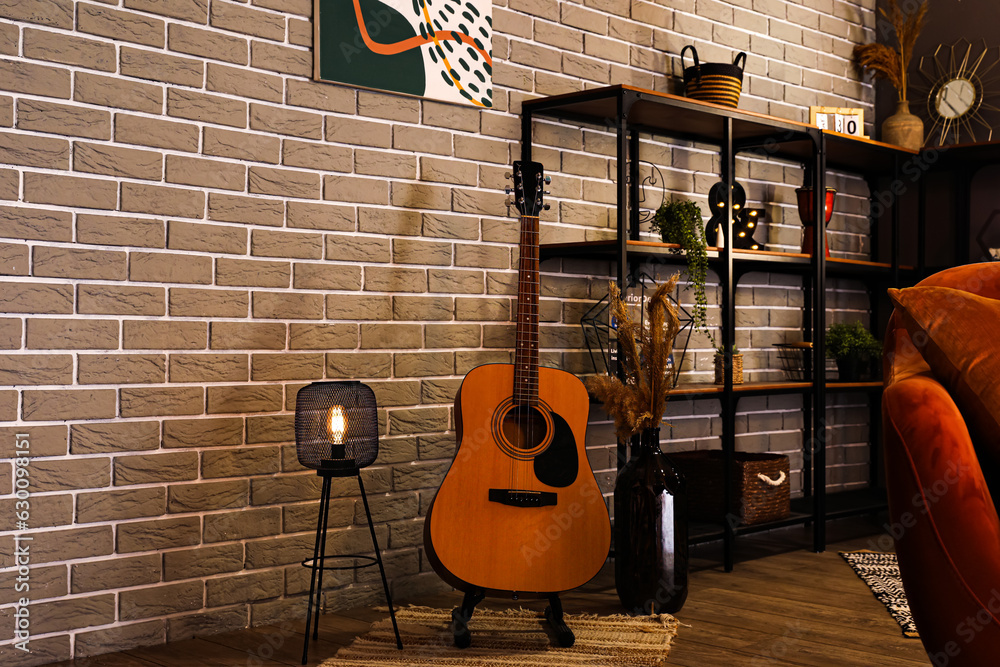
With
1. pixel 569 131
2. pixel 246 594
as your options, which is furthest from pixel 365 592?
pixel 569 131

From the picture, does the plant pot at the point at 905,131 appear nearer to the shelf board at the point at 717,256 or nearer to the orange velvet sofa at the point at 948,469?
the shelf board at the point at 717,256

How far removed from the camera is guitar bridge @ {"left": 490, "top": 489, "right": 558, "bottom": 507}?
2.43 m

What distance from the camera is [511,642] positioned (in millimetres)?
2393

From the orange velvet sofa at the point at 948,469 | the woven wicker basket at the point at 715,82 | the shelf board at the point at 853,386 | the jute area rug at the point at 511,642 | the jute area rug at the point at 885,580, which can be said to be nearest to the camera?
the orange velvet sofa at the point at 948,469

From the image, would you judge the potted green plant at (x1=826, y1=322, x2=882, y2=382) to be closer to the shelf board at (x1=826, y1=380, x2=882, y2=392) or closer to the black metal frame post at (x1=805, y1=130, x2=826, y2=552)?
the shelf board at (x1=826, y1=380, x2=882, y2=392)

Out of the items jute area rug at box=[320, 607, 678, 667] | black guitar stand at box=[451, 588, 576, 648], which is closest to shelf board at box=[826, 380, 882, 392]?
jute area rug at box=[320, 607, 678, 667]

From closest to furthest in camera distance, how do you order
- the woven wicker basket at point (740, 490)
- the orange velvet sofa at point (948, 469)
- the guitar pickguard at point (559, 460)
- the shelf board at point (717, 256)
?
the orange velvet sofa at point (948, 469) → the guitar pickguard at point (559, 460) → the shelf board at point (717, 256) → the woven wicker basket at point (740, 490)

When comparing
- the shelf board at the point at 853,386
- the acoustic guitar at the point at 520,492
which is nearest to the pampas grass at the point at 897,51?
the shelf board at the point at 853,386

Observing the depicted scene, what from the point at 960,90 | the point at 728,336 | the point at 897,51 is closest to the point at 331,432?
the point at 728,336

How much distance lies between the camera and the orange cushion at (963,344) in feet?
5.18

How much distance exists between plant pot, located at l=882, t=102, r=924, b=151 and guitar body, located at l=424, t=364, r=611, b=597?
2.49 metres

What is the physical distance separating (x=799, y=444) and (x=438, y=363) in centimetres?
198

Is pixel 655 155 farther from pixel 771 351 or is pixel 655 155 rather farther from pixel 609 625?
pixel 609 625

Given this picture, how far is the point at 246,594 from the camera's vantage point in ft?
8.35
